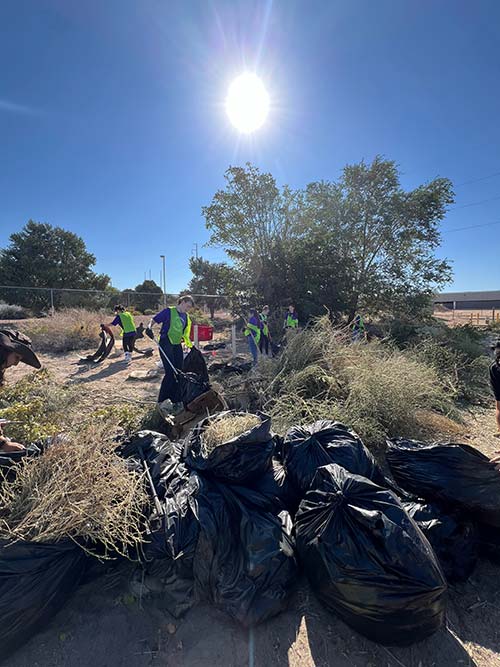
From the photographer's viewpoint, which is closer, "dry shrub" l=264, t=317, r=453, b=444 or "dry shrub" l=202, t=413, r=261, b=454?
"dry shrub" l=202, t=413, r=261, b=454

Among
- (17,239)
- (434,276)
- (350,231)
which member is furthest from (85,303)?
(434,276)

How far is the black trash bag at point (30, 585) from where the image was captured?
1172 mm

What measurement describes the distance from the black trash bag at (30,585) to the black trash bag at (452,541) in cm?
168

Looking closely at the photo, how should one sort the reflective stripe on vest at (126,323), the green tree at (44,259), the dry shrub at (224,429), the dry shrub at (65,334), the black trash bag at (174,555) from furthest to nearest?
the green tree at (44,259)
the dry shrub at (65,334)
the reflective stripe on vest at (126,323)
the dry shrub at (224,429)
the black trash bag at (174,555)

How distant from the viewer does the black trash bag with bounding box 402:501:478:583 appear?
151 cm

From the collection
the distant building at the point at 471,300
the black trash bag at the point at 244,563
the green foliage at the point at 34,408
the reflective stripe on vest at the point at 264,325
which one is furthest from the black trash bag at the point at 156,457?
the distant building at the point at 471,300

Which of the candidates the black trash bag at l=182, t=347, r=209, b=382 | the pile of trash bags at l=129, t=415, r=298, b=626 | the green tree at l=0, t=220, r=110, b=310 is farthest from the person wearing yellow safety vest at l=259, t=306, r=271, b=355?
the green tree at l=0, t=220, r=110, b=310

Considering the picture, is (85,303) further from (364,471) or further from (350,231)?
(364,471)

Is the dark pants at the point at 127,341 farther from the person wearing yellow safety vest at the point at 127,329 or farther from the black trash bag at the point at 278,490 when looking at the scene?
the black trash bag at the point at 278,490

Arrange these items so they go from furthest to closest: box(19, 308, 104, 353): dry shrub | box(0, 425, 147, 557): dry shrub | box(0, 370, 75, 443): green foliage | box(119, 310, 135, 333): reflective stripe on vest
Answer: box(19, 308, 104, 353): dry shrub
box(119, 310, 135, 333): reflective stripe on vest
box(0, 370, 75, 443): green foliage
box(0, 425, 147, 557): dry shrub

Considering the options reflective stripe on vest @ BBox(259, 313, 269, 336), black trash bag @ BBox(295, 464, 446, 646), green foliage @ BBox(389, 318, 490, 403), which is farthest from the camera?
reflective stripe on vest @ BBox(259, 313, 269, 336)

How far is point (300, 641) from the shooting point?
1.29 metres

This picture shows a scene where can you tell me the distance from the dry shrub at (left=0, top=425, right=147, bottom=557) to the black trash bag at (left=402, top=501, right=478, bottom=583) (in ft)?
4.74

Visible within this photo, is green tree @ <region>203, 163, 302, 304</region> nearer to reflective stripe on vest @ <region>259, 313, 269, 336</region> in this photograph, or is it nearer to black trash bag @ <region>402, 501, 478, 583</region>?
reflective stripe on vest @ <region>259, 313, 269, 336</region>
